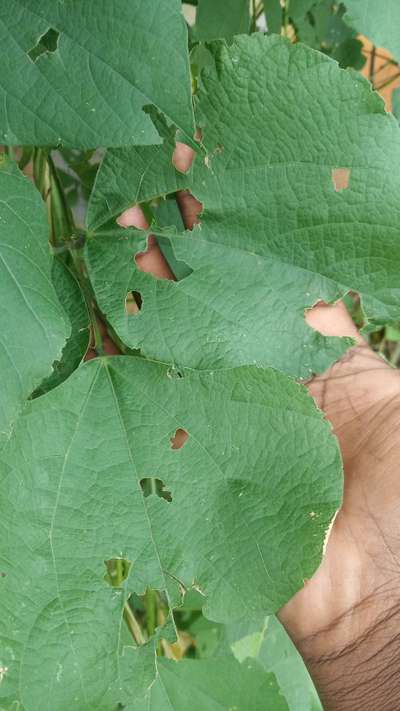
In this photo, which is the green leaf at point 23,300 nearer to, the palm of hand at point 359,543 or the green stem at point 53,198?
the green stem at point 53,198

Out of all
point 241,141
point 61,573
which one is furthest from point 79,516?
point 241,141

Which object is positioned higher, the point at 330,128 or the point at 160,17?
the point at 160,17

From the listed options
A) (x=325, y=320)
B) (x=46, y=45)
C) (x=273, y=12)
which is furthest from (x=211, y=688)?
(x=273, y=12)

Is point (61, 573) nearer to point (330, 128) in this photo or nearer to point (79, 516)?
point (79, 516)

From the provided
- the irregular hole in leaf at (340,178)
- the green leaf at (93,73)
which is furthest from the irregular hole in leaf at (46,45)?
the irregular hole in leaf at (340,178)

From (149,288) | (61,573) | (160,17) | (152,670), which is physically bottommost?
(152,670)

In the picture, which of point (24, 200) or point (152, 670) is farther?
point (152, 670)
